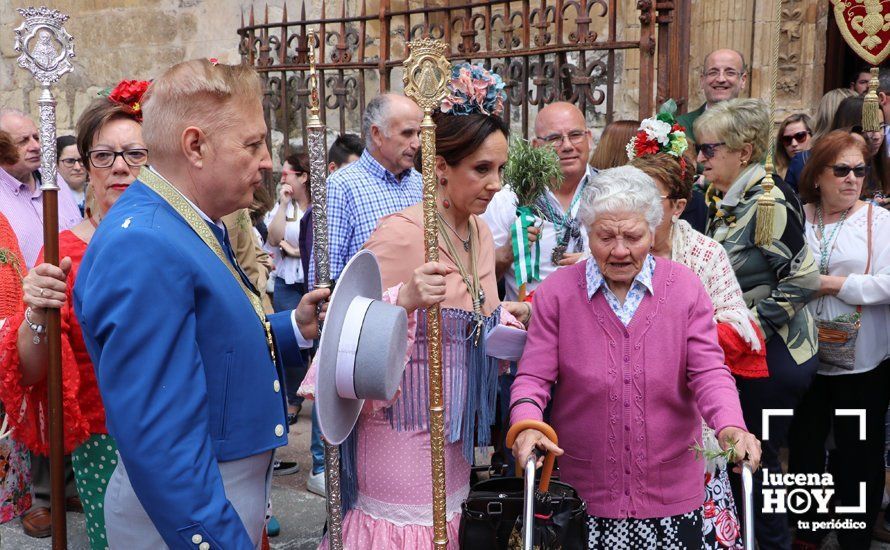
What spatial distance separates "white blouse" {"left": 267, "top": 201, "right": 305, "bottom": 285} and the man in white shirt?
2.32 meters

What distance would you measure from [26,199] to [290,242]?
2.33 meters

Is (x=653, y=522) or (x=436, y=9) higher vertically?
(x=436, y=9)

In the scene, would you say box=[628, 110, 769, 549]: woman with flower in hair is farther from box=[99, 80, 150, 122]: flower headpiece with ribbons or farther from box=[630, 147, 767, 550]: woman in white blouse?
box=[99, 80, 150, 122]: flower headpiece with ribbons

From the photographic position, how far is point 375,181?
17.2 feet

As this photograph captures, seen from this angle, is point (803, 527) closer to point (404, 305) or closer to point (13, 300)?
point (404, 305)

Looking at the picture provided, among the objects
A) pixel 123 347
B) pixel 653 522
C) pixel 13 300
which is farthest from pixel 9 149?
pixel 653 522

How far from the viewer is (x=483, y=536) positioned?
8.90ft

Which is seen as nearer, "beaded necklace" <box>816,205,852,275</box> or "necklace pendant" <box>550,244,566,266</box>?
"necklace pendant" <box>550,244,566,266</box>

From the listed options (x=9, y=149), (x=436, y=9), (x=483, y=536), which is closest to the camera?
(x=483, y=536)

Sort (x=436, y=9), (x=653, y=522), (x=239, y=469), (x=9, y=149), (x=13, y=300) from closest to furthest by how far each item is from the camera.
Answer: (x=239, y=469) → (x=653, y=522) → (x=13, y=300) → (x=9, y=149) → (x=436, y=9)

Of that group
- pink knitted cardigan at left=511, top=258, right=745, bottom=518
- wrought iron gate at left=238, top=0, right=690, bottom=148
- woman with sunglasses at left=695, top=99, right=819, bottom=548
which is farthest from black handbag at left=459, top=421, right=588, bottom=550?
wrought iron gate at left=238, top=0, right=690, bottom=148

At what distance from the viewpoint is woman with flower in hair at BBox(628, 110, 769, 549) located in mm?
3518

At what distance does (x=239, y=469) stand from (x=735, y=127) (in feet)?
10.6

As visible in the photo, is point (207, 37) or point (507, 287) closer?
point (507, 287)
